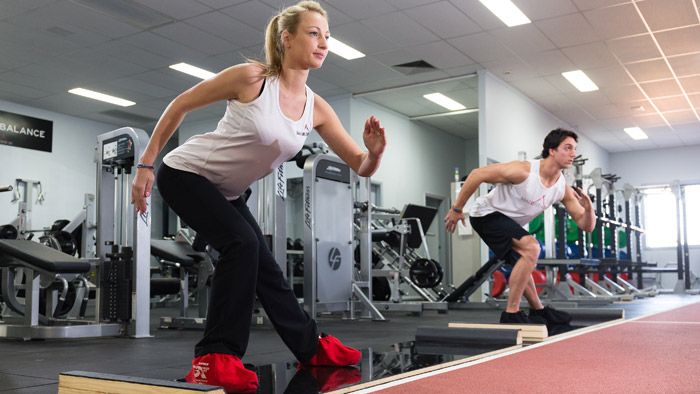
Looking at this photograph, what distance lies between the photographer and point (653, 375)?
203 centimetres

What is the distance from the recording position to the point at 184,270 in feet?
16.9

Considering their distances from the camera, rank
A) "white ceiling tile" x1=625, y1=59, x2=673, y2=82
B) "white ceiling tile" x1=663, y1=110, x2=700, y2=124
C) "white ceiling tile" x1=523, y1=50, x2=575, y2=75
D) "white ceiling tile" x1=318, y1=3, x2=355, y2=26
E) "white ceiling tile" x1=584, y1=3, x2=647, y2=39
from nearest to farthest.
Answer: "white ceiling tile" x1=318, y1=3, x2=355, y2=26
"white ceiling tile" x1=584, y1=3, x2=647, y2=39
"white ceiling tile" x1=523, y1=50, x2=575, y2=75
"white ceiling tile" x1=625, y1=59, x2=673, y2=82
"white ceiling tile" x1=663, y1=110, x2=700, y2=124

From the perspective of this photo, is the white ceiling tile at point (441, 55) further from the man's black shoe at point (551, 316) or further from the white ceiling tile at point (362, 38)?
the man's black shoe at point (551, 316)

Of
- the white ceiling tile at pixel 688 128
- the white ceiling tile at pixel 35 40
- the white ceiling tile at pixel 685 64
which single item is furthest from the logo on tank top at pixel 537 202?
the white ceiling tile at pixel 688 128

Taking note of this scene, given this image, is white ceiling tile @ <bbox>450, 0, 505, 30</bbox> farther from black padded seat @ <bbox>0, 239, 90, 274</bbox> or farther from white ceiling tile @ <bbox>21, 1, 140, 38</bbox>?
black padded seat @ <bbox>0, 239, 90, 274</bbox>

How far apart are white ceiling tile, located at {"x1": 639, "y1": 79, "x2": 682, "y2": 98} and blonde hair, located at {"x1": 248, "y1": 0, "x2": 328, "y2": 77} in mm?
9009

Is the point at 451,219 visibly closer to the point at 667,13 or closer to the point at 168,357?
the point at 168,357

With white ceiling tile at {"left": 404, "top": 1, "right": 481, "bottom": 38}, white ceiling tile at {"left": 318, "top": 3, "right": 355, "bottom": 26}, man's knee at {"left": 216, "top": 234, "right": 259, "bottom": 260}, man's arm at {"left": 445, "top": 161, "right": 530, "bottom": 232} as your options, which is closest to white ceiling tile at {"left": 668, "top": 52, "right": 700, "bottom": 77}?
white ceiling tile at {"left": 404, "top": 1, "right": 481, "bottom": 38}

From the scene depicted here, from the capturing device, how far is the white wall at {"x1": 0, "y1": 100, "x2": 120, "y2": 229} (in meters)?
9.92

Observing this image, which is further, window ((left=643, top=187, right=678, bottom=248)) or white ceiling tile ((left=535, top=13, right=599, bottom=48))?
window ((left=643, top=187, right=678, bottom=248))

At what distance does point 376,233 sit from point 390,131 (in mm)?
4352

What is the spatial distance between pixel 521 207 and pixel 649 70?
6.30 meters

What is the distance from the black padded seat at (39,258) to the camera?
3.80 metres

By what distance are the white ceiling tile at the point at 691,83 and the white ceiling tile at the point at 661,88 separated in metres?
0.10
